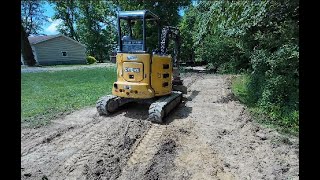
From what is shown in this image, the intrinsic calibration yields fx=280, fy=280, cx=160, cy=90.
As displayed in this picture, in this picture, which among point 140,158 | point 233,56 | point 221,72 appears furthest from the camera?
point 221,72

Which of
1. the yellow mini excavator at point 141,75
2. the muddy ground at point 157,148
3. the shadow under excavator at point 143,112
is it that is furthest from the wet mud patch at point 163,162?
the shadow under excavator at point 143,112

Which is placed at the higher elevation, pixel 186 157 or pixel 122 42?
pixel 122 42

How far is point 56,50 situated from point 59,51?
43 cm

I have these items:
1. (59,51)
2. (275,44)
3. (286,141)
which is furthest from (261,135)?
(59,51)

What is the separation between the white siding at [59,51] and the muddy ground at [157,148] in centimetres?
2813

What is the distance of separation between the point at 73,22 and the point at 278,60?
173 ft

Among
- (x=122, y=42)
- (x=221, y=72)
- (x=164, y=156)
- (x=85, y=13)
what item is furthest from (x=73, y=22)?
(x=164, y=156)

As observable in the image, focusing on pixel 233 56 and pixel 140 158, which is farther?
pixel 233 56

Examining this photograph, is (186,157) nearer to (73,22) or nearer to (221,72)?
(221,72)

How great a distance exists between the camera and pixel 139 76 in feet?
23.7

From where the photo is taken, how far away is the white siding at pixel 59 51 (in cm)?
3303

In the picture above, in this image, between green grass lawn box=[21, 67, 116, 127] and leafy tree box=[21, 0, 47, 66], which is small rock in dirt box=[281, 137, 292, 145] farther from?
leafy tree box=[21, 0, 47, 66]

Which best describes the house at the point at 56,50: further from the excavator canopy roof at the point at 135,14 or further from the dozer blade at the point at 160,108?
the dozer blade at the point at 160,108
